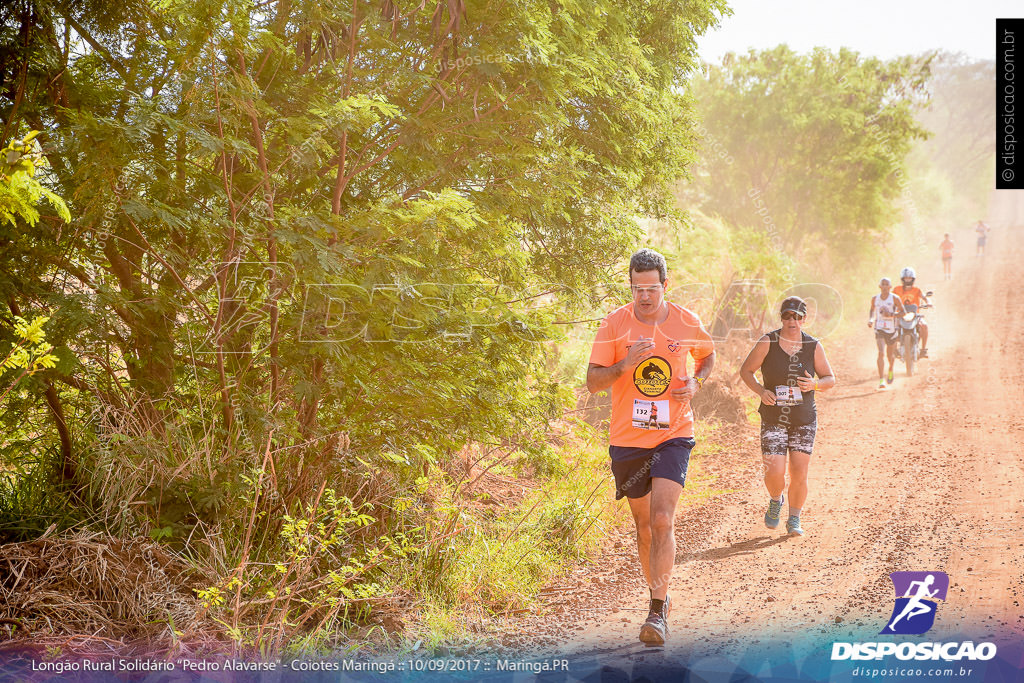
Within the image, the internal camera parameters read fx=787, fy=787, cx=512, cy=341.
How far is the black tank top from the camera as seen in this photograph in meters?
6.75

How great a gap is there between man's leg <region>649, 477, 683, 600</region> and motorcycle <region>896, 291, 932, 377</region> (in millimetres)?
10384

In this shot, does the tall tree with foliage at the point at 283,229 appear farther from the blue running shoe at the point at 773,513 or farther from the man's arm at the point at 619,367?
the blue running shoe at the point at 773,513

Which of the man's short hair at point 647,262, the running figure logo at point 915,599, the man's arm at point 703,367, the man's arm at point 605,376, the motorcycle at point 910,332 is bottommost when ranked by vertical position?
the running figure logo at point 915,599

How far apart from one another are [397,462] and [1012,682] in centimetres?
381

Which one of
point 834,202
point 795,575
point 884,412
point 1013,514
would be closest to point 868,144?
point 834,202

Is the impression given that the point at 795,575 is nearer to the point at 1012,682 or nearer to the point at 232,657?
the point at 1012,682

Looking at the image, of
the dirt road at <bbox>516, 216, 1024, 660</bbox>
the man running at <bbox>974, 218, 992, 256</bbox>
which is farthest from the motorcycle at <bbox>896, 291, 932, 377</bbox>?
the man running at <bbox>974, 218, 992, 256</bbox>

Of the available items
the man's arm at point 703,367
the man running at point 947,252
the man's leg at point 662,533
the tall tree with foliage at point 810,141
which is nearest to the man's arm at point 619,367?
the man's arm at point 703,367

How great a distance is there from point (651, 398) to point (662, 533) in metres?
0.82

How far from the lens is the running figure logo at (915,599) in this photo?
496cm

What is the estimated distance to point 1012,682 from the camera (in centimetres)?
441

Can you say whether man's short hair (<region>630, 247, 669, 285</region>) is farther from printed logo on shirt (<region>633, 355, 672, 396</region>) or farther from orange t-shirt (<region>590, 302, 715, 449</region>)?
printed logo on shirt (<region>633, 355, 672, 396</region>)

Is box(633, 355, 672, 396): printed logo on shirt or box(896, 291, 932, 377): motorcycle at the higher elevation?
box(896, 291, 932, 377): motorcycle

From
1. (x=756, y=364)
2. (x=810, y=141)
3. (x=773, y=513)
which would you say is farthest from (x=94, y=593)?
(x=810, y=141)
